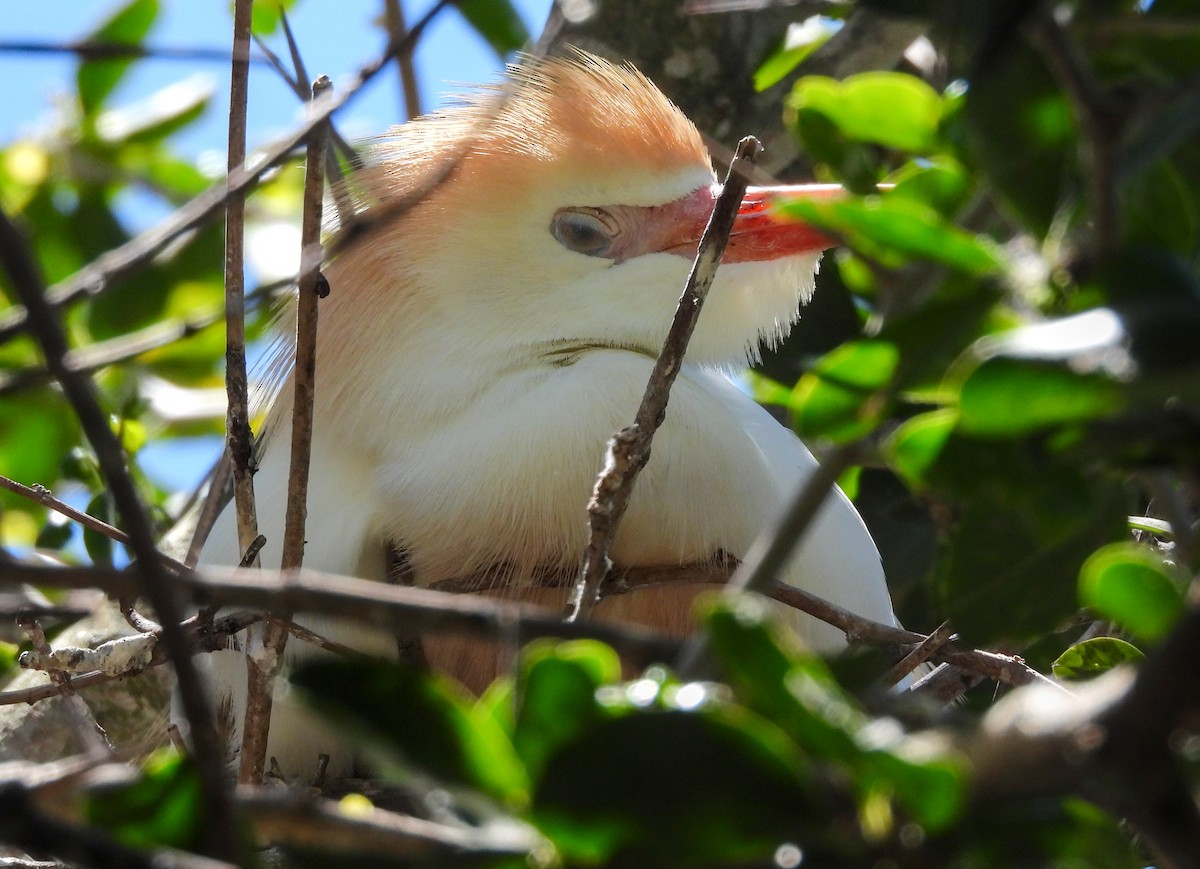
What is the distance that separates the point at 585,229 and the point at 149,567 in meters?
1.89

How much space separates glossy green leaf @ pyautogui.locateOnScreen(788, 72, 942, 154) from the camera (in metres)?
1.00

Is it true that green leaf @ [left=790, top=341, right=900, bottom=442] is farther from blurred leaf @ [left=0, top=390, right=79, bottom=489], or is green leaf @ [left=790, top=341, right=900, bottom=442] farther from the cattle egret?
blurred leaf @ [left=0, top=390, right=79, bottom=489]

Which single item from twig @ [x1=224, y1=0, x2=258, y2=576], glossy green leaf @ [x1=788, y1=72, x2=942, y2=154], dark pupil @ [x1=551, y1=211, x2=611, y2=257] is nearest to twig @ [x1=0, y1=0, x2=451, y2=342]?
glossy green leaf @ [x1=788, y1=72, x2=942, y2=154]

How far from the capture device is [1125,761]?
655mm

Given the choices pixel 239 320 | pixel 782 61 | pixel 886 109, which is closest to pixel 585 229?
pixel 782 61

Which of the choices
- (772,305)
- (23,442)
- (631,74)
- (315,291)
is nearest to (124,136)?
(23,442)

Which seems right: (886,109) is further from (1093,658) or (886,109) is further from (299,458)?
(299,458)

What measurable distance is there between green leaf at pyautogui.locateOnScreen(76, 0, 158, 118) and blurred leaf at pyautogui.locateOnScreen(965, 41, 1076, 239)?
315 centimetres

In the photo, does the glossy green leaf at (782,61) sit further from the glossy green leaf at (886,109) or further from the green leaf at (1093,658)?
the glossy green leaf at (886,109)

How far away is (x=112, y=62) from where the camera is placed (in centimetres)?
365

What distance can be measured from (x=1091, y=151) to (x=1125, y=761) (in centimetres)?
32

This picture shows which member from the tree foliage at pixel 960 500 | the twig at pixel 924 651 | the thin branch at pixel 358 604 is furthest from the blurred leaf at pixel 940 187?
the twig at pixel 924 651

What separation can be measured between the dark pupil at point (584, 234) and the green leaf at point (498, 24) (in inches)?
40.2

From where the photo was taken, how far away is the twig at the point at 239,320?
173 centimetres
